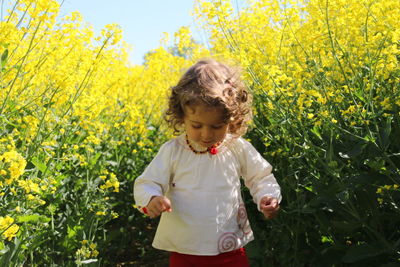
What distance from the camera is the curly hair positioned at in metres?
2.04

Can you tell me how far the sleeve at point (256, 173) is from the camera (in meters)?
2.15

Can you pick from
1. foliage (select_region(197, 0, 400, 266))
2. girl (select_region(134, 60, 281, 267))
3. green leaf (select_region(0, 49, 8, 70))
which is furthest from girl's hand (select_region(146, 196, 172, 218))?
green leaf (select_region(0, 49, 8, 70))

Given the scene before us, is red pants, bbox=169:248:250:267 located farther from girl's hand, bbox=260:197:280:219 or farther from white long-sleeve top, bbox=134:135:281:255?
girl's hand, bbox=260:197:280:219

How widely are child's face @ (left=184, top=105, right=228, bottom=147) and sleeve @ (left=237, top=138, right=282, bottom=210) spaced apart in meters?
0.20

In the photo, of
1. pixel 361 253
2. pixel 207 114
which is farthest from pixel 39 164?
pixel 361 253

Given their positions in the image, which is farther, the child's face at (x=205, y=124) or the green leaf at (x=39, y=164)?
the green leaf at (x=39, y=164)

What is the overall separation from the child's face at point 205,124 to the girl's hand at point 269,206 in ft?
0.93

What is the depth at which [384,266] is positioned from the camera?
2207 mm

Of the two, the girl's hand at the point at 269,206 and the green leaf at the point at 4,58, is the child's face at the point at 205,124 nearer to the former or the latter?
the girl's hand at the point at 269,206

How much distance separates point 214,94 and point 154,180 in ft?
1.28

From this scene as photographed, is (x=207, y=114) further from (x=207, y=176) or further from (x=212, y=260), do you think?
(x=212, y=260)

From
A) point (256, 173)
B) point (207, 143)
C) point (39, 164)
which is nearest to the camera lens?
point (207, 143)

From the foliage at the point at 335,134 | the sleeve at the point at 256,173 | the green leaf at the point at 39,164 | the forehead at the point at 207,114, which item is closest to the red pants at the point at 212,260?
the sleeve at the point at 256,173

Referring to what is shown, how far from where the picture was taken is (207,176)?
7.12 ft
